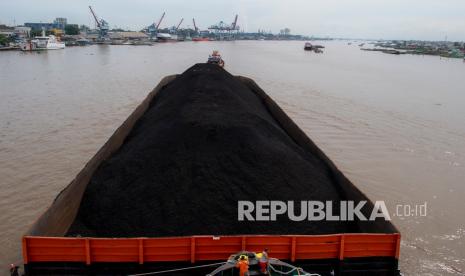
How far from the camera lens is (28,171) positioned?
1127 centimetres

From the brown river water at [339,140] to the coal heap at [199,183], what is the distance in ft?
7.12

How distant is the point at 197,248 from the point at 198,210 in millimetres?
982

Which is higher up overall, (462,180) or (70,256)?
(70,256)

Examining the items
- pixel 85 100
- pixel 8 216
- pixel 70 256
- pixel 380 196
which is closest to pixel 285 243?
pixel 70 256

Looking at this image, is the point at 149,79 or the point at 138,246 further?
the point at 149,79

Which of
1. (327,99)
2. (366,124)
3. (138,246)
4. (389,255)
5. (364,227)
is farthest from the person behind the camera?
(327,99)

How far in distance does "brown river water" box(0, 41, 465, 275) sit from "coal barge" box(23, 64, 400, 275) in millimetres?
1905

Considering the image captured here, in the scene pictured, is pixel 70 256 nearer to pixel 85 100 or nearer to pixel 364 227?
pixel 364 227

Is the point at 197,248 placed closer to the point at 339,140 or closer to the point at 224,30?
the point at 339,140

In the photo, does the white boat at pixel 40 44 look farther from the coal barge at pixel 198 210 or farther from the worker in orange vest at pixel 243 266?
the worker in orange vest at pixel 243 266

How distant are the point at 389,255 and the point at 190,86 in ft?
33.1

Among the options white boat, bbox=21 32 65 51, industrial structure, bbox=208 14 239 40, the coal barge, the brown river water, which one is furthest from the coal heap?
industrial structure, bbox=208 14 239 40

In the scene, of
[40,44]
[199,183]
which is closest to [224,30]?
[40,44]

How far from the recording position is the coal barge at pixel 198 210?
5133mm
